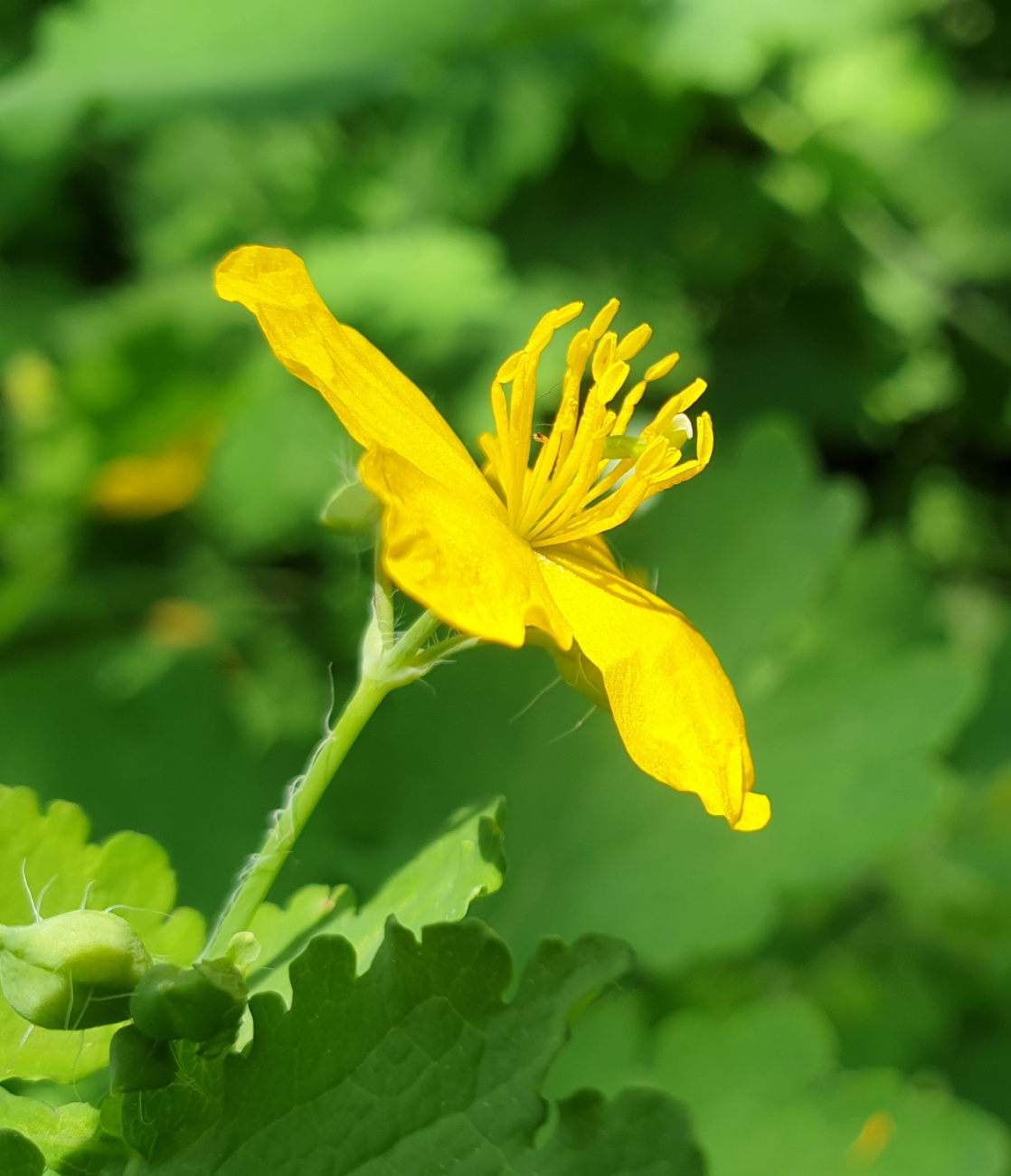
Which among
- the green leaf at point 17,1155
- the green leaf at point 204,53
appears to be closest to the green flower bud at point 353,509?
the green leaf at point 17,1155

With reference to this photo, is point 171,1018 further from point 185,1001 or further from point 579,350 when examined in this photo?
point 579,350

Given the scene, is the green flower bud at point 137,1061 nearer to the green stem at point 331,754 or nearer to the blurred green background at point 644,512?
the green stem at point 331,754

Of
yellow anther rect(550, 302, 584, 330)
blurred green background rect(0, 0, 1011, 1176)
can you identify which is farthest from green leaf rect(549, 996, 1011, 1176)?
yellow anther rect(550, 302, 584, 330)

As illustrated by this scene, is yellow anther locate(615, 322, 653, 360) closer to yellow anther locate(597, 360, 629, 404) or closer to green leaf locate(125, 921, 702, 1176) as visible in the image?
yellow anther locate(597, 360, 629, 404)

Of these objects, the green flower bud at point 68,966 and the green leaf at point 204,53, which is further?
the green leaf at point 204,53

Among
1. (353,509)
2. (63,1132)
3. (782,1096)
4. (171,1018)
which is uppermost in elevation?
(353,509)

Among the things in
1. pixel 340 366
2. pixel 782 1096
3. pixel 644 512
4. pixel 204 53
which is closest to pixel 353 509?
pixel 340 366

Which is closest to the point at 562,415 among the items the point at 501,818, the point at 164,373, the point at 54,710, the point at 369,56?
the point at 501,818
